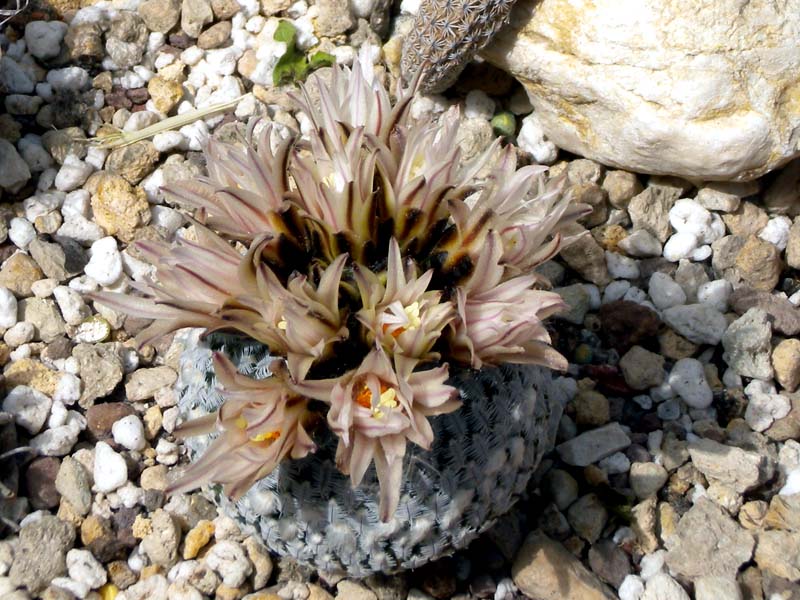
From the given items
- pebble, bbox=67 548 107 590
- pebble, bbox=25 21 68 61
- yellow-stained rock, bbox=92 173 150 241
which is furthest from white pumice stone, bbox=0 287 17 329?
pebble, bbox=25 21 68 61

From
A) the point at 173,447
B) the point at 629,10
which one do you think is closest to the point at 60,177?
the point at 173,447

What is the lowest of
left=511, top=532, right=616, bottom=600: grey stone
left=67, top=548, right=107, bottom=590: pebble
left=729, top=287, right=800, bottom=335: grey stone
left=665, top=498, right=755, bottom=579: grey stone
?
left=67, top=548, right=107, bottom=590: pebble

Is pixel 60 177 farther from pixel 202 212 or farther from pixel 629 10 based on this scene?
pixel 629 10

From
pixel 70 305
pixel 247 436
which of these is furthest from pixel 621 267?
pixel 247 436

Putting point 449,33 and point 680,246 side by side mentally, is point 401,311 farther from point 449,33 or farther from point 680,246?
point 680,246

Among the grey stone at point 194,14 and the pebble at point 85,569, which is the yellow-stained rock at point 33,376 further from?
the grey stone at point 194,14

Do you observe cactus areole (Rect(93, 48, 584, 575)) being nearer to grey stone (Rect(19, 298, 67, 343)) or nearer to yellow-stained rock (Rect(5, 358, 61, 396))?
yellow-stained rock (Rect(5, 358, 61, 396))
